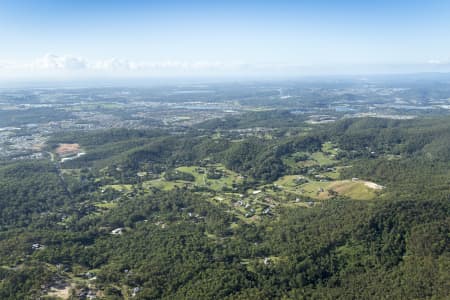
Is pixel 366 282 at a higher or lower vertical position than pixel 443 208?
lower

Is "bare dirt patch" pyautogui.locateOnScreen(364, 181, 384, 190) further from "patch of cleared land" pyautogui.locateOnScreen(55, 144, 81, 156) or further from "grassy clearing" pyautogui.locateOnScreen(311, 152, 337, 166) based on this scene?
"patch of cleared land" pyautogui.locateOnScreen(55, 144, 81, 156)

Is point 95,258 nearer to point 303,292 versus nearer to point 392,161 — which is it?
point 303,292

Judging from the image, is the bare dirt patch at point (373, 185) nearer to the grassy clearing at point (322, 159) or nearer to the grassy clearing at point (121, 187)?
the grassy clearing at point (322, 159)

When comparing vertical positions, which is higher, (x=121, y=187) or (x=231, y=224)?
(x=121, y=187)

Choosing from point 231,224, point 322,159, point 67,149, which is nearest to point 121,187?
point 231,224

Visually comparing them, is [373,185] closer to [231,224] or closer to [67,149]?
[231,224]

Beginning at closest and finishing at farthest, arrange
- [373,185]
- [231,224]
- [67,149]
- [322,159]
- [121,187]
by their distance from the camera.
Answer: [231,224], [373,185], [121,187], [322,159], [67,149]

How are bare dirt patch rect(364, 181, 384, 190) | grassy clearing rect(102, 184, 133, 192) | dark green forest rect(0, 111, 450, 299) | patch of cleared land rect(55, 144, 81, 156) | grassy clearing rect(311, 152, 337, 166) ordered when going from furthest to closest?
patch of cleared land rect(55, 144, 81, 156), grassy clearing rect(311, 152, 337, 166), grassy clearing rect(102, 184, 133, 192), bare dirt patch rect(364, 181, 384, 190), dark green forest rect(0, 111, 450, 299)

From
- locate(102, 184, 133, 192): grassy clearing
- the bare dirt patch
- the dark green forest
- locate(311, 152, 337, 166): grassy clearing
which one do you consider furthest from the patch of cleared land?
the bare dirt patch

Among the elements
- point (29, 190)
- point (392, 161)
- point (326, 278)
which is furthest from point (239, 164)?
point (326, 278)
